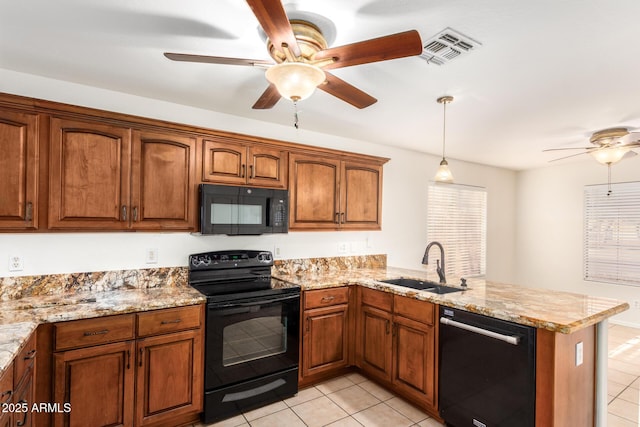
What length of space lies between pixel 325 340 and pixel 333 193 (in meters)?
1.47

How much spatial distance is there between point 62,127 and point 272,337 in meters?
2.14

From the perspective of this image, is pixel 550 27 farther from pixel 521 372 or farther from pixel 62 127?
pixel 62 127

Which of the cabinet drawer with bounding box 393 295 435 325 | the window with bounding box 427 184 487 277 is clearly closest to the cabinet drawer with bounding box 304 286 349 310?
the cabinet drawer with bounding box 393 295 435 325

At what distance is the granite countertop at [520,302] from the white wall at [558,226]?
353cm

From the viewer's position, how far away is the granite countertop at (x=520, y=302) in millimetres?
1848

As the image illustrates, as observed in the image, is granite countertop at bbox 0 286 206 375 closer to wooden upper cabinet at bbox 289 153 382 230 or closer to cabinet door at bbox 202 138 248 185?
cabinet door at bbox 202 138 248 185

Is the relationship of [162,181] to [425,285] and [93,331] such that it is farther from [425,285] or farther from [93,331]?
[425,285]

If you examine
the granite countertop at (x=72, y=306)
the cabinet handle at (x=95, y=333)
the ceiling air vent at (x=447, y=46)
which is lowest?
the cabinet handle at (x=95, y=333)

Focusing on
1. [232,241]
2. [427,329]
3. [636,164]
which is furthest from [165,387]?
[636,164]

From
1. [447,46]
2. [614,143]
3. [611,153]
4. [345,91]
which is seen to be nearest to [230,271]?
[345,91]

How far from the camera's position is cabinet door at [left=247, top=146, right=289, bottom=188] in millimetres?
3037

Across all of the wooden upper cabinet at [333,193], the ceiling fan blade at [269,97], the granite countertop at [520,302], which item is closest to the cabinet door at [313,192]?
the wooden upper cabinet at [333,193]

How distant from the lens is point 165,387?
2.25 meters

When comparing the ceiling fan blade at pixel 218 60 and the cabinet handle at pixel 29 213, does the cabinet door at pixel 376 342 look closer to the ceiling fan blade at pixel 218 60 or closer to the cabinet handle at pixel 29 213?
the ceiling fan blade at pixel 218 60
